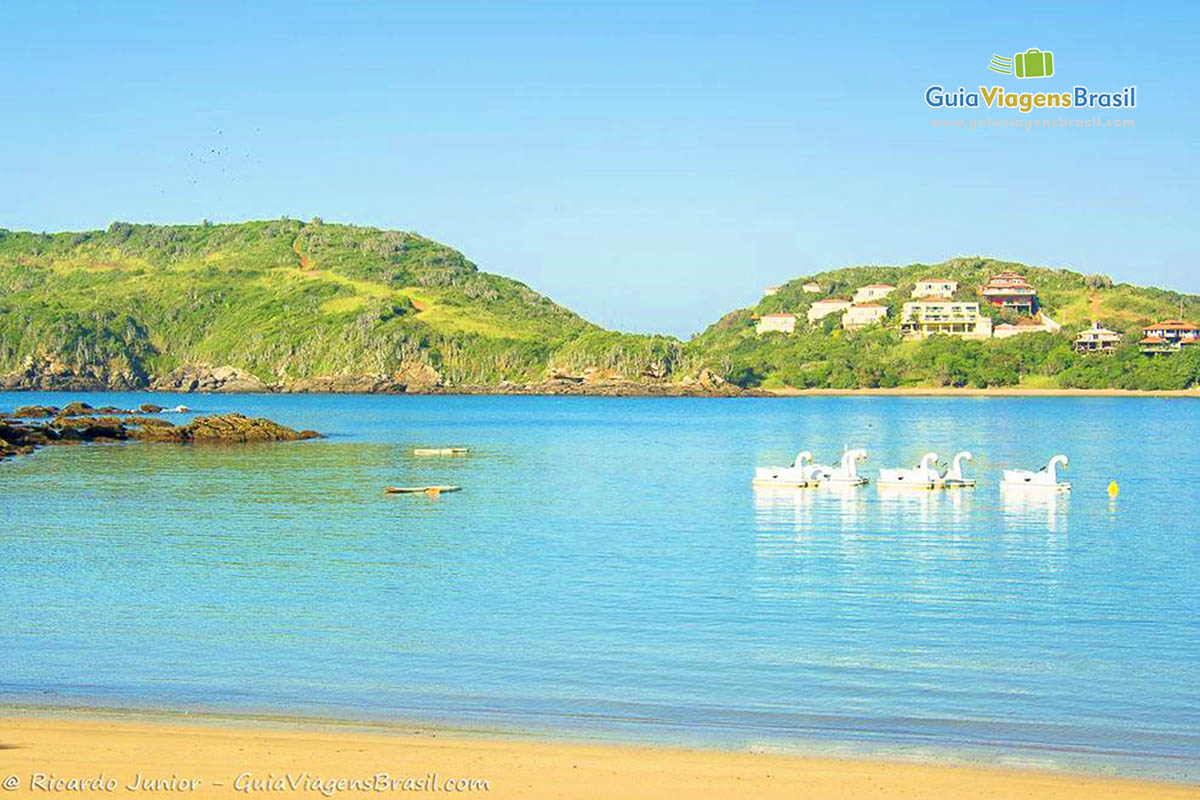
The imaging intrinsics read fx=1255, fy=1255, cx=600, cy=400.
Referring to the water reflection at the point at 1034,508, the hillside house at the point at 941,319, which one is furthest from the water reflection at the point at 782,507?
the hillside house at the point at 941,319

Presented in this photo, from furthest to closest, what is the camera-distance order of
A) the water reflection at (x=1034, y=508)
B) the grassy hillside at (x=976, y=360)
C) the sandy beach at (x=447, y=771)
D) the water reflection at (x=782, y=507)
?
the grassy hillside at (x=976, y=360), the water reflection at (x=1034, y=508), the water reflection at (x=782, y=507), the sandy beach at (x=447, y=771)

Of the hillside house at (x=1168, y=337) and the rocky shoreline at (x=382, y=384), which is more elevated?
the hillside house at (x=1168, y=337)

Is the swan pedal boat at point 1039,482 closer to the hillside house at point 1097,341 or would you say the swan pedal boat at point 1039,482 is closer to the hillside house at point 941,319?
the hillside house at point 1097,341

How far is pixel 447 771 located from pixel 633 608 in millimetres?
8460

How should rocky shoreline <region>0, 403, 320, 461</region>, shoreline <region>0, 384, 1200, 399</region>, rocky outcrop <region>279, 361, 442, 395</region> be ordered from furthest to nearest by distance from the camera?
rocky outcrop <region>279, 361, 442, 395</region> < shoreline <region>0, 384, 1200, 399</region> < rocky shoreline <region>0, 403, 320, 461</region>

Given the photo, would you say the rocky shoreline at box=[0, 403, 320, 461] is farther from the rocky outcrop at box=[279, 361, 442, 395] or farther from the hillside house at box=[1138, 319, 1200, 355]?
the hillside house at box=[1138, 319, 1200, 355]

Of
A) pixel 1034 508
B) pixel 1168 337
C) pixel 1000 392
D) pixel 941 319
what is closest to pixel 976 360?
pixel 1000 392

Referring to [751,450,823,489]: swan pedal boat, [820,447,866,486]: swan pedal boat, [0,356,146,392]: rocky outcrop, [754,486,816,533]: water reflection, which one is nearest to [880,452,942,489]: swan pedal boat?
[820,447,866,486]: swan pedal boat

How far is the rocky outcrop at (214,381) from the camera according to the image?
18200 cm

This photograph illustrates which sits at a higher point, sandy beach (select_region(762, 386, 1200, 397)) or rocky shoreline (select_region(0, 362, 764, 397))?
rocky shoreline (select_region(0, 362, 764, 397))

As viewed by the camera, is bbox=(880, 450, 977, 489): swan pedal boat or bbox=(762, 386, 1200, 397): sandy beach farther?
bbox=(762, 386, 1200, 397): sandy beach

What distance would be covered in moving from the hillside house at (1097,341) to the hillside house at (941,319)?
16.0m

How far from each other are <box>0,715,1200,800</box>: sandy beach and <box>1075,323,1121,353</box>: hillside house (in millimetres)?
172292

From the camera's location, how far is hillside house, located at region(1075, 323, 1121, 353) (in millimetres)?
170625
